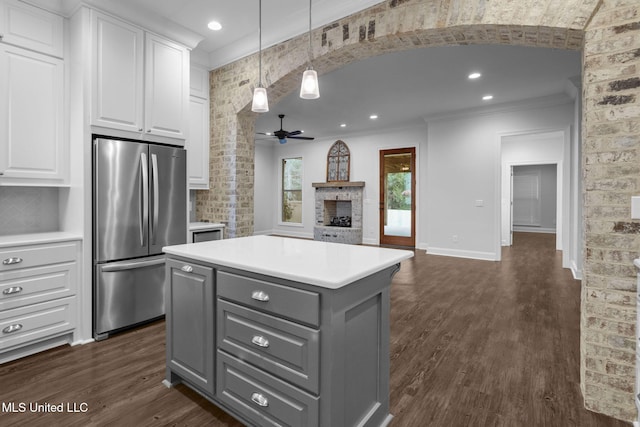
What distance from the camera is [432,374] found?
229cm

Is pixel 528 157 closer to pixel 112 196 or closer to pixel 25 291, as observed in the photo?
pixel 112 196

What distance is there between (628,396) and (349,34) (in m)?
3.17

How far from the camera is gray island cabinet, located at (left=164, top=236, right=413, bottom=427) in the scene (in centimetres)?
138

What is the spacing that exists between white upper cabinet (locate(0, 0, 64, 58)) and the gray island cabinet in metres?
2.16

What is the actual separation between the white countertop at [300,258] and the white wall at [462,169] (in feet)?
16.6

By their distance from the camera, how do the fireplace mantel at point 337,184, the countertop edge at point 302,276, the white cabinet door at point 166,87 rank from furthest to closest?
1. the fireplace mantel at point 337,184
2. the white cabinet door at point 166,87
3. the countertop edge at point 302,276

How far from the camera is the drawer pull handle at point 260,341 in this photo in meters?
1.54

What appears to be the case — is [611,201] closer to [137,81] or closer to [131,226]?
[131,226]

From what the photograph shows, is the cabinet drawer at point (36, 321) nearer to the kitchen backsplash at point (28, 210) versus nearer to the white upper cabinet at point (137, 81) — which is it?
the kitchen backsplash at point (28, 210)

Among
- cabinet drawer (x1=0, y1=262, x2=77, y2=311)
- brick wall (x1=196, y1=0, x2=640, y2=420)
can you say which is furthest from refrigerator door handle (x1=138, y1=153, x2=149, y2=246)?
brick wall (x1=196, y1=0, x2=640, y2=420)

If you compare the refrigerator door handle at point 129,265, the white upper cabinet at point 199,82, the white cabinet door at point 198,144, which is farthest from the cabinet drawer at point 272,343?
the white upper cabinet at point 199,82

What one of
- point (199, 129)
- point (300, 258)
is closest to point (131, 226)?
point (199, 129)

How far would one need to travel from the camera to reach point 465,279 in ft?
16.0

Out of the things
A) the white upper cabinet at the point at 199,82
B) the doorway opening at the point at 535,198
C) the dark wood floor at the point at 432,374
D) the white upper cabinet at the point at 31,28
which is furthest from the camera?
the doorway opening at the point at 535,198
